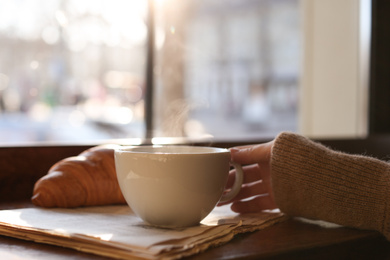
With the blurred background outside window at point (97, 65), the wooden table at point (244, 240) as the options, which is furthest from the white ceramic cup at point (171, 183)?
the blurred background outside window at point (97, 65)

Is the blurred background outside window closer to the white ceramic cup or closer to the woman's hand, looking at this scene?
the woman's hand

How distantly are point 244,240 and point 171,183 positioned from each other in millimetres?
105

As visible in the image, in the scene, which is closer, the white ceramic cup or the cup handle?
the white ceramic cup

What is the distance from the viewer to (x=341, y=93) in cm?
245

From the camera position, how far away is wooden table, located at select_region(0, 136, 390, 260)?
502mm

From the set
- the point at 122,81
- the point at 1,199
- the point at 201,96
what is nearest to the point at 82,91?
the point at 122,81

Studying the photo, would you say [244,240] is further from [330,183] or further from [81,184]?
[81,184]

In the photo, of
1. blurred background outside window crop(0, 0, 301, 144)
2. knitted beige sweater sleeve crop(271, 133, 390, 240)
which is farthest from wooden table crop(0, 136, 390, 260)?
blurred background outside window crop(0, 0, 301, 144)

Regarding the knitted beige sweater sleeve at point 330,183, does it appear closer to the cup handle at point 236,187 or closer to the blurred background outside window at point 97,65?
the cup handle at point 236,187

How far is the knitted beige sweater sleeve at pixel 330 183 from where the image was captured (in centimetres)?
65

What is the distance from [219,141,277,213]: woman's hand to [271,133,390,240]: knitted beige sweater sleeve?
0.12 feet

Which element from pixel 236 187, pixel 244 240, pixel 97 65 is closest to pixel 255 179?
pixel 236 187

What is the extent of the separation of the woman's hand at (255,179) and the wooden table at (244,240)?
6 cm

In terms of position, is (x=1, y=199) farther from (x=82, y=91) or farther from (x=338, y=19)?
(x=338, y=19)
